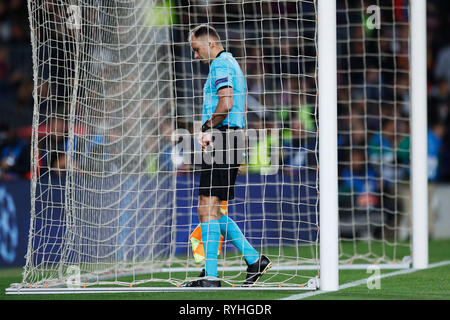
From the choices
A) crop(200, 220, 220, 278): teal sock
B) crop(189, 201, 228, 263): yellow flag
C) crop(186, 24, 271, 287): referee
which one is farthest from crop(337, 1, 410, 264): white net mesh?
crop(200, 220, 220, 278): teal sock

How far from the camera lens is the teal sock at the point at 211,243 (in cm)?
658

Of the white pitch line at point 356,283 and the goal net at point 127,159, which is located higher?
the goal net at point 127,159

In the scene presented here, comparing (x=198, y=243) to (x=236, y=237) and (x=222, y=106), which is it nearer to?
(x=236, y=237)

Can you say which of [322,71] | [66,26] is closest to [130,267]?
[66,26]

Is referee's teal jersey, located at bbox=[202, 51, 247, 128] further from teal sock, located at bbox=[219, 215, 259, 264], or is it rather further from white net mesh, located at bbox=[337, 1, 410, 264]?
white net mesh, located at bbox=[337, 1, 410, 264]

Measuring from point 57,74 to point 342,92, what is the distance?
6583 millimetres

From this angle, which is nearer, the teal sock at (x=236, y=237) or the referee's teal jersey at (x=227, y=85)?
the referee's teal jersey at (x=227, y=85)

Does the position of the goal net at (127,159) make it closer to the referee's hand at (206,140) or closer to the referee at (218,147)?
the referee at (218,147)

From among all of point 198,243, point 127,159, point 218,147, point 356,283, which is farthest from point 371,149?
point 218,147

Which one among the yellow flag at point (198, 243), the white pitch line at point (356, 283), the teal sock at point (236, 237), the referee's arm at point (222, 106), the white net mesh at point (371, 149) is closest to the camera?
the white pitch line at point (356, 283)

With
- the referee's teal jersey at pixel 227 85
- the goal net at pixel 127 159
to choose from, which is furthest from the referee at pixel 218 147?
the goal net at pixel 127 159

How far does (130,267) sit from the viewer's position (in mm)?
8461

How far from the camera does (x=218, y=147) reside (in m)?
6.64
